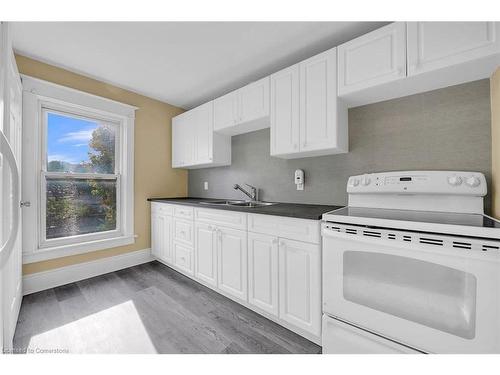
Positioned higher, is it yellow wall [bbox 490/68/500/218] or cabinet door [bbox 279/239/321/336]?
yellow wall [bbox 490/68/500/218]

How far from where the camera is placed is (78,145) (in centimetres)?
262

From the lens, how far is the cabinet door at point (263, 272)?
169 cm

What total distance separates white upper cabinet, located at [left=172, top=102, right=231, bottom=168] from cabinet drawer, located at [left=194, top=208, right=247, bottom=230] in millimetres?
790

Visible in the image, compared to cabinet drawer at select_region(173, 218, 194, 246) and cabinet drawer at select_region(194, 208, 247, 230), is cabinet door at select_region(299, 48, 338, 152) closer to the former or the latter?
cabinet drawer at select_region(194, 208, 247, 230)

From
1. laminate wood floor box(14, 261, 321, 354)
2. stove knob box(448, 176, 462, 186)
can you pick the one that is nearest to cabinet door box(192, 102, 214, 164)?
laminate wood floor box(14, 261, 321, 354)

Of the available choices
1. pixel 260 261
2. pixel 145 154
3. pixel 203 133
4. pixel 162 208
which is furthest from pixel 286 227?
Result: pixel 145 154

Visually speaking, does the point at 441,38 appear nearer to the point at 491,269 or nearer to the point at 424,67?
the point at 424,67

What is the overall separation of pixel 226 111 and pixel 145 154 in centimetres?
144

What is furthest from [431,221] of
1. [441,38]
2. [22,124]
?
[22,124]

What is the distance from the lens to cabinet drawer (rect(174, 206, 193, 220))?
2461 mm

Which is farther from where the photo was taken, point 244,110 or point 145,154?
point 145,154

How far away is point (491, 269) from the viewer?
96 cm

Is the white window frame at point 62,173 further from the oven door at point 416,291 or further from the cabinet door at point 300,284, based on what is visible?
the oven door at point 416,291

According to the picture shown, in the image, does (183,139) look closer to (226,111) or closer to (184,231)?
(226,111)
